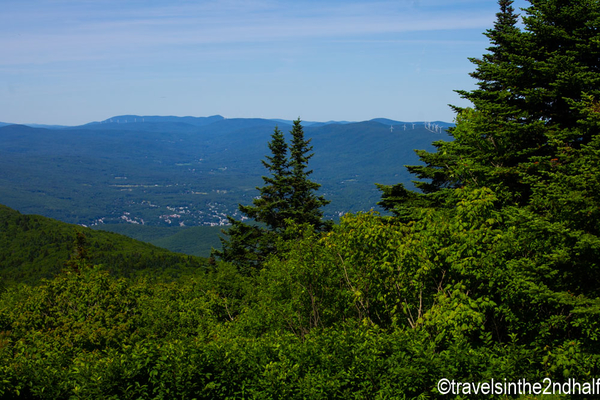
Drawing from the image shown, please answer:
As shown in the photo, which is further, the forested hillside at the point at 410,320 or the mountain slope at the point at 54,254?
the mountain slope at the point at 54,254

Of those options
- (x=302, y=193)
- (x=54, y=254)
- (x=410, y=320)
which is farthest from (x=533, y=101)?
(x=54, y=254)

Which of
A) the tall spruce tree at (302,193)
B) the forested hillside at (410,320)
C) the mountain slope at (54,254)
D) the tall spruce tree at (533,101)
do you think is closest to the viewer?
the forested hillside at (410,320)

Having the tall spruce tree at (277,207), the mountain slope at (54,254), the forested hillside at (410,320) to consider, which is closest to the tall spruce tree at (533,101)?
the forested hillside at (410,320)

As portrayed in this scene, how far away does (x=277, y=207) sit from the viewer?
33031 mm

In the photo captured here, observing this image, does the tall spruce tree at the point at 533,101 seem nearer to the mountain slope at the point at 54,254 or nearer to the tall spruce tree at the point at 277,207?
the tall spruce tree at the point at 277,207

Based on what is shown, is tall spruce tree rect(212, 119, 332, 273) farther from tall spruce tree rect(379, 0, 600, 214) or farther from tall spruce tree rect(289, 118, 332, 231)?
tall spruce tree rect(379, 0, 600, 214)

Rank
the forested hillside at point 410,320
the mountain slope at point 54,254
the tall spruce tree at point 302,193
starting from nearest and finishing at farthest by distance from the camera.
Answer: the forested hillside at point 410,320
the tall spruce tree at point 302,193
the mountain slope at point 54,254

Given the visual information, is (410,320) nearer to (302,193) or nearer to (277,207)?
(277,207)

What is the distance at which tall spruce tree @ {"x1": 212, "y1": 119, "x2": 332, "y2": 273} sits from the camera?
32156 millimetres

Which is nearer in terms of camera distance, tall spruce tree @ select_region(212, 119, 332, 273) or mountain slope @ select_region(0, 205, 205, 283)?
tall spruce tree @ select_region(212, 119, 332, 273)

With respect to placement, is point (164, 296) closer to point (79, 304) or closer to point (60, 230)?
point (79, 304)

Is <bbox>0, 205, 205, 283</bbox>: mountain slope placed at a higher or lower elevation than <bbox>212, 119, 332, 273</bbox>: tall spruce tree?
lower

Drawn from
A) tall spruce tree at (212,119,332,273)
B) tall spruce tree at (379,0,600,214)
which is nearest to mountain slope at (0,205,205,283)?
tall spruce tree at (212,119,332,273)

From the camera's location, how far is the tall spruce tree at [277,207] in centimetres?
3216
